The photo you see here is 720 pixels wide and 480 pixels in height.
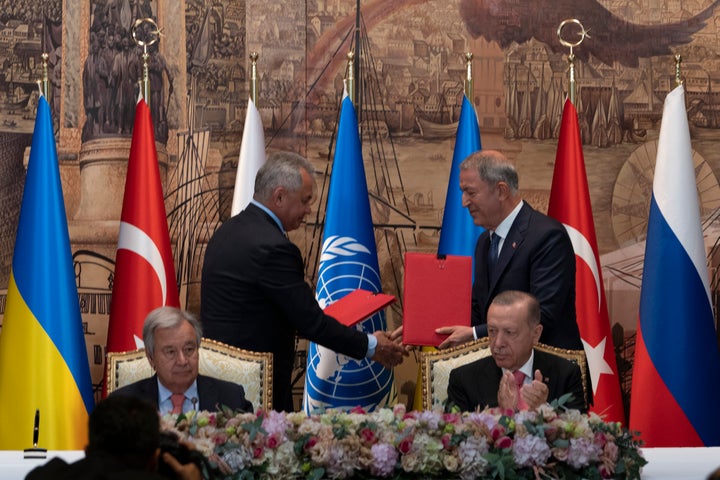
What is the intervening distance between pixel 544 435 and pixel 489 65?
3839mm

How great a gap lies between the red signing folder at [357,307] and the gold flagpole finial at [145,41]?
1736 mm

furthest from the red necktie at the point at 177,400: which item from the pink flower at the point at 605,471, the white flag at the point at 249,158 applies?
the white flag at the point at 249,158

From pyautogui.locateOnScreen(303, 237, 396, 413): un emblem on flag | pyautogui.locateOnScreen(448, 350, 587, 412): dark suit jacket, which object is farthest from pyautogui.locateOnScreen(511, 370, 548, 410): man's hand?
pyautogui.locateOnScreen(303, 237, 396, 413): un emblem on flag

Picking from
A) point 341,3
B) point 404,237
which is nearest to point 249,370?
point 404,237

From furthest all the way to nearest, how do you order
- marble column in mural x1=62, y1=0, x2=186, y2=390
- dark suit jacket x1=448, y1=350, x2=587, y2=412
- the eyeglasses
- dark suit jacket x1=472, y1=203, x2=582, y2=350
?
marble column in mural x1=62, y1=0, x2=186, y2=390, dark suit jacket x1=472, y1=203, x2=582, y2=350, dark suit jacket x1=448, y1=350, x2=587, y2=412, the eyeglasses

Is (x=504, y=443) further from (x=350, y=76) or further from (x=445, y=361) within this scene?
(x=350, y=76)

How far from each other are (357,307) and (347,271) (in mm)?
1206

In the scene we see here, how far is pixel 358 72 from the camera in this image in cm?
642

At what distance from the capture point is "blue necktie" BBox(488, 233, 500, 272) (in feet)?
15.7

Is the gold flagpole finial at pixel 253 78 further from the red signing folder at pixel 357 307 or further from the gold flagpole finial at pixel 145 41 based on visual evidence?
the red signing folder at pixel 357 307

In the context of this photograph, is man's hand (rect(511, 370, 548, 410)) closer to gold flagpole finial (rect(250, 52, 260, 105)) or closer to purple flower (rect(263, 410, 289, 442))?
purple flower (rect(263, 410, 289, 442))

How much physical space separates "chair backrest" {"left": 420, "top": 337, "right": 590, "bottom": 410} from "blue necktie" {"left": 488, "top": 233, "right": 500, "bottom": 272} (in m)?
0.61

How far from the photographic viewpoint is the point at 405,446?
9.62 ft

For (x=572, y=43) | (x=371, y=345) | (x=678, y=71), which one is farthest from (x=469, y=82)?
(x=371, y=345)
